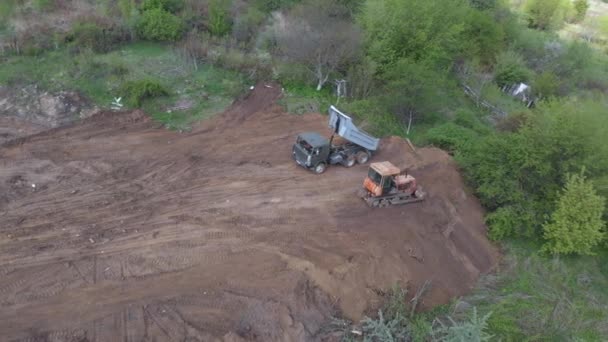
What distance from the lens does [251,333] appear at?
1276cm

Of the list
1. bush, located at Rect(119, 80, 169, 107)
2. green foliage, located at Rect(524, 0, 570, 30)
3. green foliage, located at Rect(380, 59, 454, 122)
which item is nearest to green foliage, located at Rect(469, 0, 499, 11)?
green foliage, located at Rect(524, 0, 570, 30)

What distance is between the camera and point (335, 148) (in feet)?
65.8

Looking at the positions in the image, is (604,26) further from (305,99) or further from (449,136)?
(305,99)

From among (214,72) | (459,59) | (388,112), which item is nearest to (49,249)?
(214,72)

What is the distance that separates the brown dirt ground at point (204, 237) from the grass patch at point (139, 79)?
132 centimetres

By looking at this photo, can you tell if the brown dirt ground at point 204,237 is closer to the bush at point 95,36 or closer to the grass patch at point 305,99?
the grass patch at point 305,99

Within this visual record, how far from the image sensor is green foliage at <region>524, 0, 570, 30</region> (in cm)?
4994

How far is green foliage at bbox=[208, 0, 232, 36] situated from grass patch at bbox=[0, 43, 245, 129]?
14.3 ft

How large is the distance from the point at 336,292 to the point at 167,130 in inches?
455

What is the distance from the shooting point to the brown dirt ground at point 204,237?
13.0 metres

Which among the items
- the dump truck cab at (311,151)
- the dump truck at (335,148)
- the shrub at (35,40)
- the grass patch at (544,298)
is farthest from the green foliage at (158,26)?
the grass patch at (544,298)

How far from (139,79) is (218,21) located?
331 inches

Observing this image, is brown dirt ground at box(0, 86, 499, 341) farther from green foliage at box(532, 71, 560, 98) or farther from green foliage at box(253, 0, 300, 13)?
green foliage at box(532, 71, 560, 98)

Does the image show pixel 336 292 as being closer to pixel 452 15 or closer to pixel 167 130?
pixel 167 130
